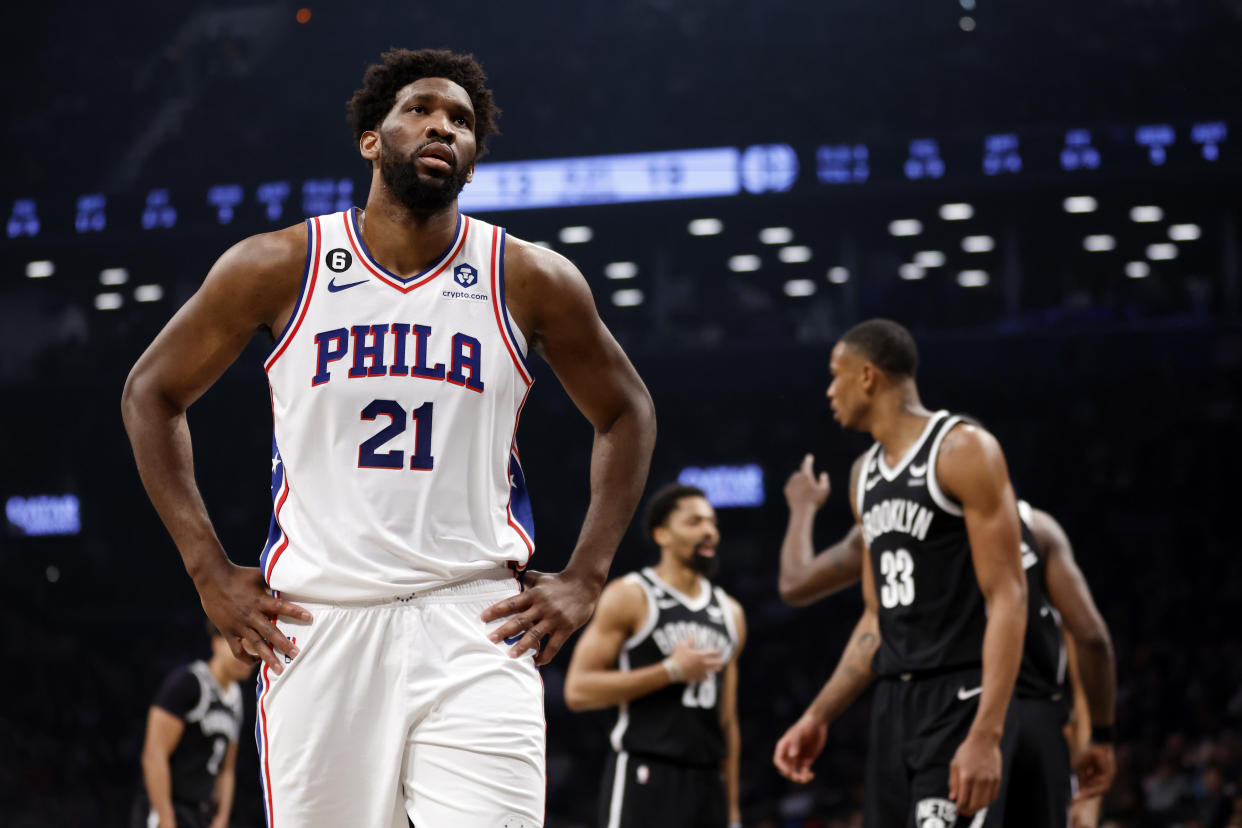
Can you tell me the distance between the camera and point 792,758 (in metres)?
4.54

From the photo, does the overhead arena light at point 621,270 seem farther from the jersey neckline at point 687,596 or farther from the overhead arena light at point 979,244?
the jersey neckline at point 687,596

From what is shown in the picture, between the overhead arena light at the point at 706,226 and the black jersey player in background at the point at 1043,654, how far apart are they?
42.6 feet

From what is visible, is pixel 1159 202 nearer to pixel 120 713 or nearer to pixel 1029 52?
pixel 1029 52

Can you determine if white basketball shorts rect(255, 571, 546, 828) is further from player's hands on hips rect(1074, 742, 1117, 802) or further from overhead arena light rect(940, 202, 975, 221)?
overhead arena light rect(940, 202, 975, 221)

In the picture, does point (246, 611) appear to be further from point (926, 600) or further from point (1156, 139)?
point (1156, 139)

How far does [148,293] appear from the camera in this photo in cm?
1859

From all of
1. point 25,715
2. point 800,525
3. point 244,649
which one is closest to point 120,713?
point 25,715

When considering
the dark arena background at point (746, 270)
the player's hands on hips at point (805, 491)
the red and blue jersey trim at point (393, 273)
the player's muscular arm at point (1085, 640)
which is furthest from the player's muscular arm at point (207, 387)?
the dark arena background at point (746, 270)

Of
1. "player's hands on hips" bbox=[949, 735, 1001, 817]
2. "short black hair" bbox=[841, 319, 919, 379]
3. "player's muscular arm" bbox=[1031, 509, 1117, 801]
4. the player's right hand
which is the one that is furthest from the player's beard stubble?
the player's right hand

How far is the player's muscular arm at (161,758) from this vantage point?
6.88 meters

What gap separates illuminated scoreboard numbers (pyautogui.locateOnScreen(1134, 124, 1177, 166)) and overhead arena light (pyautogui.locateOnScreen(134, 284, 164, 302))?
1321 cm

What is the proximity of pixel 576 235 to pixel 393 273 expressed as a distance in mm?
15572

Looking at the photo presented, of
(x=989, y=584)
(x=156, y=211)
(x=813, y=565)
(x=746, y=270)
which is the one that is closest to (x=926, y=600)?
(x=989, y=584)

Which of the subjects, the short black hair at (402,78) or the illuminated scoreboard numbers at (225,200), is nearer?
the short black hair at (402,78)
